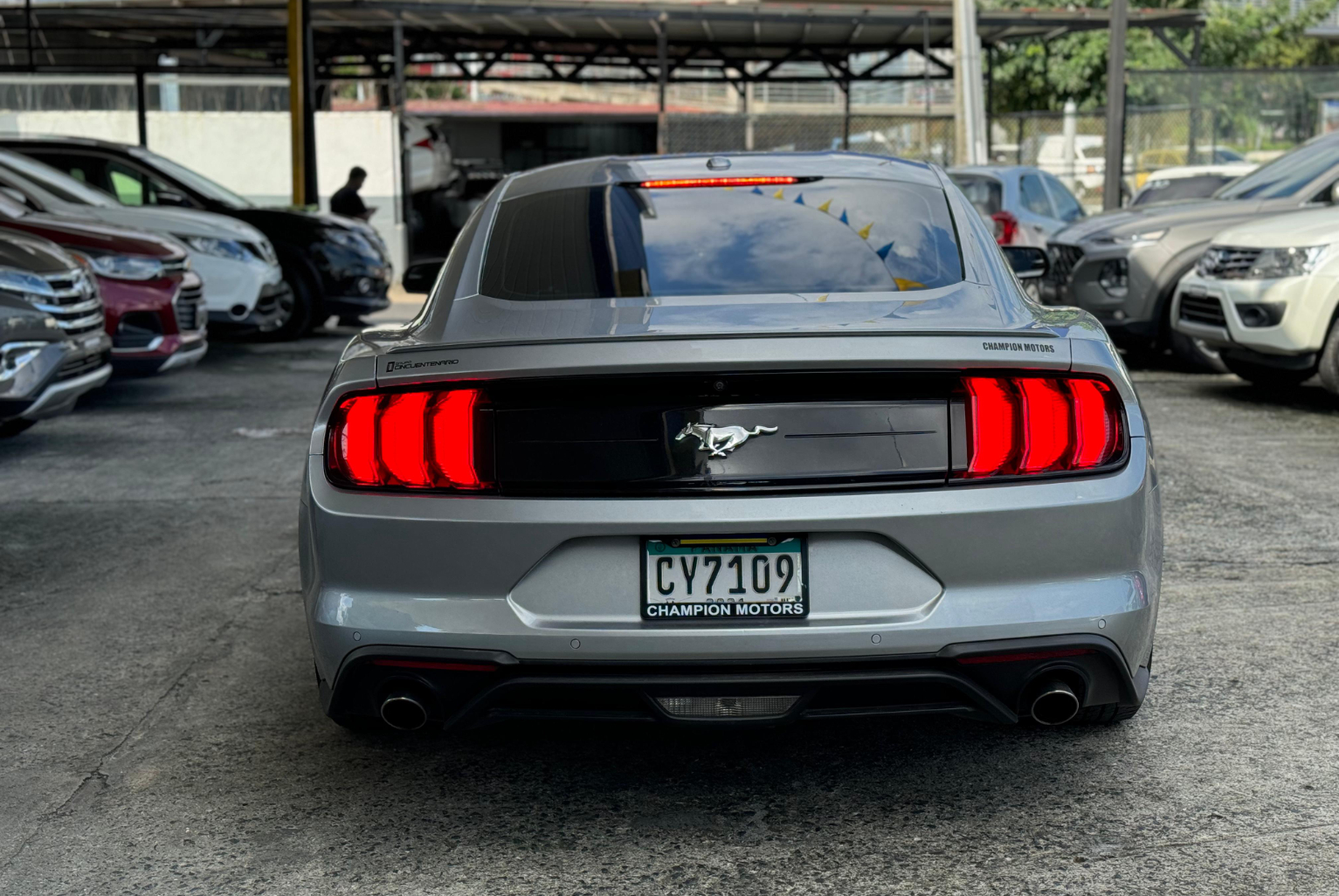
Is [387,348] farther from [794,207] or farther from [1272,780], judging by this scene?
[1272,780]

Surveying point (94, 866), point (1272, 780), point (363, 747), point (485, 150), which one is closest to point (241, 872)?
point (94, 866)

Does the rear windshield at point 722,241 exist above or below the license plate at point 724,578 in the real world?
above

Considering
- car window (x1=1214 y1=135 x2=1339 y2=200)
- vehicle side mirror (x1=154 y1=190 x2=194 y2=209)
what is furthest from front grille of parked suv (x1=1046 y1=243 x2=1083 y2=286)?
vehicle side mirror (x1=154 y1=190 x2=194 y2=209)

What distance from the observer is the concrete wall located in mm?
21969

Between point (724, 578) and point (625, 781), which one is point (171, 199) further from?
point (724, 578)

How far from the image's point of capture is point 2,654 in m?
4.81

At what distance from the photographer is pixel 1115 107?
1875cm

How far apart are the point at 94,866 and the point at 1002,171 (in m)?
13.5

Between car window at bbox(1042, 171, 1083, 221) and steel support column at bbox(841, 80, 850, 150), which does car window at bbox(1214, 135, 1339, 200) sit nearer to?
car window at bbox(1042, 171, 1083, 221)

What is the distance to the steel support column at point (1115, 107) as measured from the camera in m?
18.5

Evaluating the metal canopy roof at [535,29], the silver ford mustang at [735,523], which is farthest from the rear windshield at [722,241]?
the metal canopy roof at [535,29]

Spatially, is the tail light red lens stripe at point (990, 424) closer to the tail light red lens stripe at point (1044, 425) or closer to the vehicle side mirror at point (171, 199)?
the tail light red lens stripe at point (1044, 425)

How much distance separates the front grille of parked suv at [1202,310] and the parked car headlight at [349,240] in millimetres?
7895

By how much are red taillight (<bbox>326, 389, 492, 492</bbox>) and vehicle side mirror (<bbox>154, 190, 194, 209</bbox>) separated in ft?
38.6
